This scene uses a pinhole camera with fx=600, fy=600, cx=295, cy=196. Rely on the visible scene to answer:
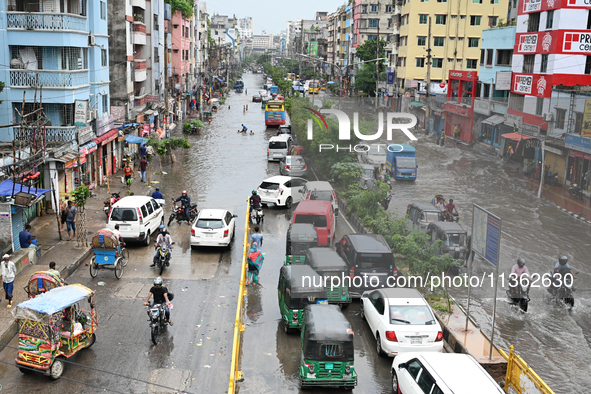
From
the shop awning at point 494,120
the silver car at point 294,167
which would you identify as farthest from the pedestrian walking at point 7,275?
the shop awning at point 494,120

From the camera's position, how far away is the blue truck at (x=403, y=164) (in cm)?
4116

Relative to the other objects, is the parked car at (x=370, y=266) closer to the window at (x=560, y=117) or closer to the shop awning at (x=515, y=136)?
the window at (x=560, y=117)

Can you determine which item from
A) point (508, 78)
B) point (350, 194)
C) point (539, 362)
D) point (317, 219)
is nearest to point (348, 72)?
point (508, 78)

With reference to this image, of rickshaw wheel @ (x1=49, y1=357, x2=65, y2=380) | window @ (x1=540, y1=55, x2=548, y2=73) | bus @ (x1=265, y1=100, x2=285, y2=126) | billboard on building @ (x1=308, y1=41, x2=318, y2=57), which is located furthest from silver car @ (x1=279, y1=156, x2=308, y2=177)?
billboard on building @ (x1=308, y1=41, x2=318, y2=57)

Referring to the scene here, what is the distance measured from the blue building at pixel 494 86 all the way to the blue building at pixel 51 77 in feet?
107

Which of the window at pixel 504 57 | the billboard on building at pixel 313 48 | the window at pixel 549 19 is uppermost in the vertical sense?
the billboard on building at pixel 313 48

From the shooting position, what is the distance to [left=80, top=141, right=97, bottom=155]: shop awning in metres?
30.9

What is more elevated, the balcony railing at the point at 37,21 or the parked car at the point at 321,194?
the balcony railing at the point at 37,21

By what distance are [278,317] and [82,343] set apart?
537cm

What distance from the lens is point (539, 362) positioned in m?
15.6

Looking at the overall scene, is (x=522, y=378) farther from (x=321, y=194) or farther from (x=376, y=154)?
(x=376, y=154)

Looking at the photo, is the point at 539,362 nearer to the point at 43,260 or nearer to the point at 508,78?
the point at 43,260

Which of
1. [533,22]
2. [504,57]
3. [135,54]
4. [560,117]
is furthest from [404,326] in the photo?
[135,54]

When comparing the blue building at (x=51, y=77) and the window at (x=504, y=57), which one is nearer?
the blue building at (x=51, y=77)
